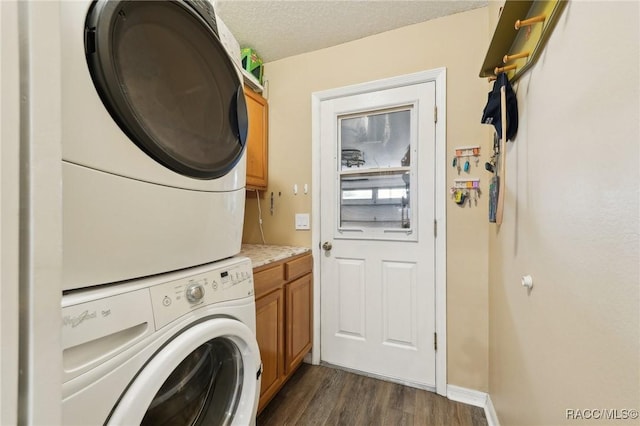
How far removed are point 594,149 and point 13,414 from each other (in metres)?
1.06

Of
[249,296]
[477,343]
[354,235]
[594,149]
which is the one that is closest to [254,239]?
[354,235]

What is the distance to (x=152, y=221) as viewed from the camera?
26.7 inches

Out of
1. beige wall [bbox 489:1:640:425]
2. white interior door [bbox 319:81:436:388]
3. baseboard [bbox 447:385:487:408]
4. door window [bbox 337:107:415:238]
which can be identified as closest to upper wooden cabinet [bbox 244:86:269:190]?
white interior door [bbox 319:81:436:388]

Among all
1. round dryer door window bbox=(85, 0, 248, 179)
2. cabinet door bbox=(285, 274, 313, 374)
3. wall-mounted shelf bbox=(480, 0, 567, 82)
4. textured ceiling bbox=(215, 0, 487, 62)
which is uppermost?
textured ceiling bbox=(215, 0, 487, 62)

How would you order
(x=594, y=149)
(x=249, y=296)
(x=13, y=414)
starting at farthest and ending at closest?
(x=249, y=296), (x=594, y=149), (x=13, y=414)

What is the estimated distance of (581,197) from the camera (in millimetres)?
604

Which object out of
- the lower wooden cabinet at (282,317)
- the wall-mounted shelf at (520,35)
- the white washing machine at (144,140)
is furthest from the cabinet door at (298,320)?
the wall-mounted shelf at (520,35)

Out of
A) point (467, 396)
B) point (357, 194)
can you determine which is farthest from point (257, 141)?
point (467, 396)

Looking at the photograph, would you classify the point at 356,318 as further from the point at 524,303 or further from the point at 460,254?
the point at 524,303

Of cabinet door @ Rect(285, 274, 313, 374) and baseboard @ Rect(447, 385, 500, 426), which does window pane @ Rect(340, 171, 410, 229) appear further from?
baseboard @ Rect(447, 385, 500, 426)

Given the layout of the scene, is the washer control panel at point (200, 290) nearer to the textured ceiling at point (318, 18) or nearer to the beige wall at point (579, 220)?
the beige wall at point (579, 220)

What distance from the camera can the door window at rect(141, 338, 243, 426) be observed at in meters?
0.81

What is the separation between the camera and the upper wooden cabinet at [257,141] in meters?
1.84

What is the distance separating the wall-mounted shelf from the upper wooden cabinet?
4.67ft
